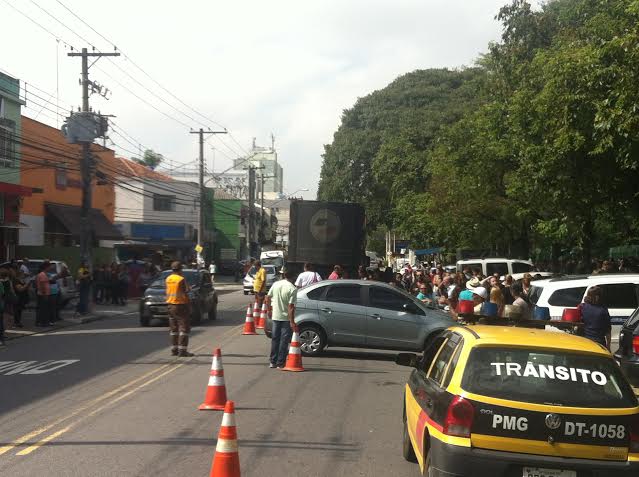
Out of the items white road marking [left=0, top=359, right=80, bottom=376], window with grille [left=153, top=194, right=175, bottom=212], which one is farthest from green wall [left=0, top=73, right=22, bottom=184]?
window with grille [left=153, top=194, right=175, bottom=212]

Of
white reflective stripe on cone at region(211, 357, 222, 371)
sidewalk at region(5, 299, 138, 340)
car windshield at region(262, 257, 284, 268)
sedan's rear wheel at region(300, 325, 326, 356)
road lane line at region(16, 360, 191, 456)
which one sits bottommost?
road lane line at region(16, 360, 191, 456)

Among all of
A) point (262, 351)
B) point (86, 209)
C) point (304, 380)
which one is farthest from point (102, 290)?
point (304, 380)

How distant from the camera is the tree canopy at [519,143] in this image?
56.9ft

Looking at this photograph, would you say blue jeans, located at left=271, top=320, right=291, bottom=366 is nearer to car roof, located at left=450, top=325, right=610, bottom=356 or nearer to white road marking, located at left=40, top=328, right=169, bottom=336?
car roof, located at left=450, top=325, right=610, bottom=356

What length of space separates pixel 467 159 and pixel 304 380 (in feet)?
74.7

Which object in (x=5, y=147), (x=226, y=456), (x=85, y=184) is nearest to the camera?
(x=226, y=456)

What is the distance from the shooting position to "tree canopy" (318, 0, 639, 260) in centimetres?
1733

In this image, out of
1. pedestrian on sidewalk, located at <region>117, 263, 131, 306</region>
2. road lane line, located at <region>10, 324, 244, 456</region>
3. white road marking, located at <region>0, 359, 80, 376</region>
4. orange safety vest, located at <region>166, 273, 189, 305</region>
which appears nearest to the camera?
road lane line, located at <region>10, 324, 244, 456</region>

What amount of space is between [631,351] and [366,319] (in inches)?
243

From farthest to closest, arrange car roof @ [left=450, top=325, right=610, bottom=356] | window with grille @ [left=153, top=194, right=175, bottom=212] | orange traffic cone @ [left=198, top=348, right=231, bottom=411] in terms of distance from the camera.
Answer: window with grille @ [left=153, top=194, right=175, bottom=212] < orange traffic cone @ [left=198, top=348, right=231, bottom=411] < car roof @ [left=450, top=325, right=610, bottom=356]

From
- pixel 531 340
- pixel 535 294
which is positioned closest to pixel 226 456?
pixel 531 340

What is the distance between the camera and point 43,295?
2256 centimetres

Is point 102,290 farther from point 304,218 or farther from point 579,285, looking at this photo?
point 579,285

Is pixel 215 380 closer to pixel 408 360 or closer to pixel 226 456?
pixel 408 360
